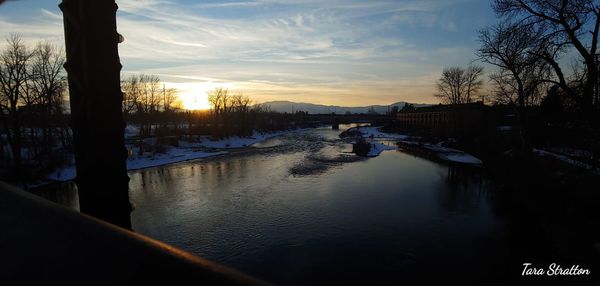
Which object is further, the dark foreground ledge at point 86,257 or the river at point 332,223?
the river at point 332,223

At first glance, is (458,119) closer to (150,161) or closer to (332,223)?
(332,223)

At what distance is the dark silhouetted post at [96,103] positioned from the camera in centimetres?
302

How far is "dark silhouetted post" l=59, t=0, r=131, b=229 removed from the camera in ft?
9.89

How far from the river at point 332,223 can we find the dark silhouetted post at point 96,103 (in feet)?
23.1

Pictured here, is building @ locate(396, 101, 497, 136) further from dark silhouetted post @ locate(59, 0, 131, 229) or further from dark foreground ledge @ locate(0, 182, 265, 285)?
dark foreground ledge @ locate(0, 182, 265, 285)

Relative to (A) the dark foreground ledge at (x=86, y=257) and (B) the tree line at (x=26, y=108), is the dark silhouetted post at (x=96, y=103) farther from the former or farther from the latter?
(B) the tree line at (x=26, y=108)

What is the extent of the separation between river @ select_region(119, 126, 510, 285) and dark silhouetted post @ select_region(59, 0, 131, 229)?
7038 millimetres

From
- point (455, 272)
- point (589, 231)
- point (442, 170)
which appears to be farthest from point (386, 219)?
point (442, 170)

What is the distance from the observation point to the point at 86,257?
947 mm

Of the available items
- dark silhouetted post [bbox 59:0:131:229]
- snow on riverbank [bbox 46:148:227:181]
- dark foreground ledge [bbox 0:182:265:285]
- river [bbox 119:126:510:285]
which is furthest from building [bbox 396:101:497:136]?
dark foreground ledge [bbox 0:182:265:285]

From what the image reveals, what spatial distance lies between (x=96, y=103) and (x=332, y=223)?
12070mm

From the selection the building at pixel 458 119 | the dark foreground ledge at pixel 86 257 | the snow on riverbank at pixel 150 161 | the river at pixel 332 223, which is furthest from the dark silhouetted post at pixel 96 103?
the building at pixel 458 119

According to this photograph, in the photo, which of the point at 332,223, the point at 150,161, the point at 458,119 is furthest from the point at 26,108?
the point at 458,119

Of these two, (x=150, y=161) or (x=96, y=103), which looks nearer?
(x=96, y=103)
